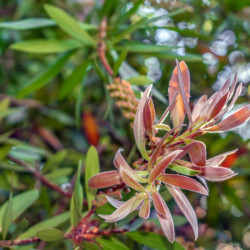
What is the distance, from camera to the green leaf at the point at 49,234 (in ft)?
2.04

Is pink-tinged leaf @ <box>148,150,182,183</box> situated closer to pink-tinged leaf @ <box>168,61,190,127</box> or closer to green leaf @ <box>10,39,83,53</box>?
pink-tinged leaf @ <box>168,61,190,127</box>

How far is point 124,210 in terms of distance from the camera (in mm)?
529

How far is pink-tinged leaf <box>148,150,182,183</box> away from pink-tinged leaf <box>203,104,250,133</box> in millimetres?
94

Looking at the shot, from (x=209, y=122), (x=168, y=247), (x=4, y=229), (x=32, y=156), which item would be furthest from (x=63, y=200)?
(x=209, y=122)

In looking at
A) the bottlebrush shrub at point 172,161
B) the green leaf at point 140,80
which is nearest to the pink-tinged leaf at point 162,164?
the bottlebrush shrub at point 172,161

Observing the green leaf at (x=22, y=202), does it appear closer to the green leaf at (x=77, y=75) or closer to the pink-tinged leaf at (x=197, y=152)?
the green leaf at (x=77, y=75)

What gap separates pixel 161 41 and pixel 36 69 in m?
0.76

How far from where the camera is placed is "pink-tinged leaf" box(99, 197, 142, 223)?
20.6 inches

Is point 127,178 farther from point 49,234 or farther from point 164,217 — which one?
point 49,234

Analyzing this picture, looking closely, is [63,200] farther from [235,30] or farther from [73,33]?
[235,30]

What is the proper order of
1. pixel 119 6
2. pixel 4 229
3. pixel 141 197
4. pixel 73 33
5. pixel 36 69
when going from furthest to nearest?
pixel 36 69 → pixel 119 6 → pixel 73 33 → pixel 4 229 → pixel 141 197

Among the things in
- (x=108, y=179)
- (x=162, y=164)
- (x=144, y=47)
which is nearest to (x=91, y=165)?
(x=108, y=179)

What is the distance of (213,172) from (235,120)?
86 mm

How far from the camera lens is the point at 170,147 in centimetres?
56
